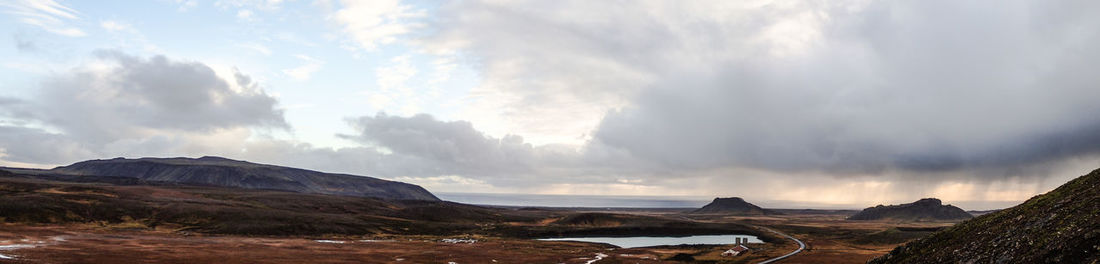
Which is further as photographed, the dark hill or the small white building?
the small white building

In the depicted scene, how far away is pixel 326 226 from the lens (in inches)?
7530

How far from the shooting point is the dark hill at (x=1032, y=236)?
21.0 m

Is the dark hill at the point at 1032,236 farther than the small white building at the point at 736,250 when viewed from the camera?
No

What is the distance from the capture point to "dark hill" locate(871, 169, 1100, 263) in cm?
2105

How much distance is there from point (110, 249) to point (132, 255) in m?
11.4

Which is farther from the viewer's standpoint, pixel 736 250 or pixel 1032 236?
pixel 736 250

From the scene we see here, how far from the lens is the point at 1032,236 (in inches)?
944

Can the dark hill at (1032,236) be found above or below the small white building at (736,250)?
above

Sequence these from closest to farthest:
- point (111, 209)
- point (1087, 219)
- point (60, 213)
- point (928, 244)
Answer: point (1087, 219) → point (928, 244) → point (60, 213) → point (111, 209)

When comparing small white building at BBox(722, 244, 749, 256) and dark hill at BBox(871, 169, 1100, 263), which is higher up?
dark hill at BBox(871, 169, 1100, 263)

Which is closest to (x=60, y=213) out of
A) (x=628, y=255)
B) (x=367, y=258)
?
(x=367, y=258)

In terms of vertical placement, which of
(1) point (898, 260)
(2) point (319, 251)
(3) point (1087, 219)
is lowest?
(2) point (319, 251)

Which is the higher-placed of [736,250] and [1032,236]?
[1032,236]

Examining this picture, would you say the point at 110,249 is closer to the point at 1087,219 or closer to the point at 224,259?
the point at 224,259
